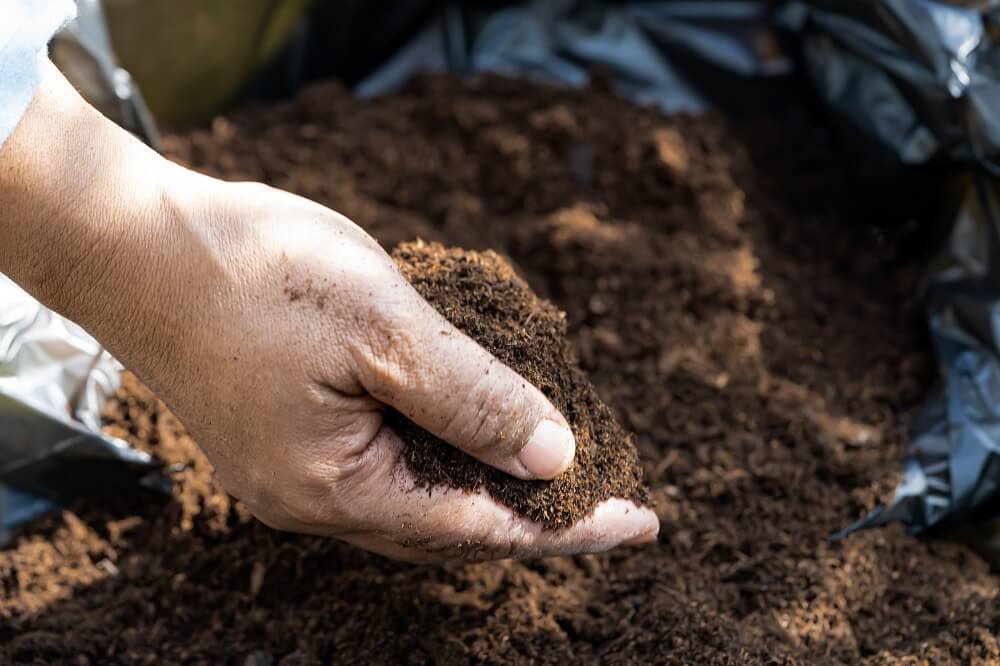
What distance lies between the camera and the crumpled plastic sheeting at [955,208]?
156 centimetres

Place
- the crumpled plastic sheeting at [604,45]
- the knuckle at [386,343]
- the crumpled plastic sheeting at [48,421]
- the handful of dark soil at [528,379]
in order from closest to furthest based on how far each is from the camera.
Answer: the knuckle at [386,343]
the handful of dark soil at [528,379]
the crumpled plastic sheeting at [48,421]
the crumpled plastic sheeting at [604,45]

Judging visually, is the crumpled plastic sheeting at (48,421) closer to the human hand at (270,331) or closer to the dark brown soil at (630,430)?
the dark brown soil at (630,430)

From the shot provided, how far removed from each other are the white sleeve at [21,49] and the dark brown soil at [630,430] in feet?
2.21

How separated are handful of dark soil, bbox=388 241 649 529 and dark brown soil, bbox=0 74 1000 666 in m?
0.23

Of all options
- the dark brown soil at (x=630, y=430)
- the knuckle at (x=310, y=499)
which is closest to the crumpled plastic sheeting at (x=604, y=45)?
the dark brown soil at (x=630, y=430)

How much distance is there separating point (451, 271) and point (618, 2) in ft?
5.01

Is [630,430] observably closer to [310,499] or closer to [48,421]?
[310,499]

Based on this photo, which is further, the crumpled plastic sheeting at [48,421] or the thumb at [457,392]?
the crumpled plastic sheeting at [48,421]

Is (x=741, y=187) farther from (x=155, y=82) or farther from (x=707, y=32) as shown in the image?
(x=155, y=82)

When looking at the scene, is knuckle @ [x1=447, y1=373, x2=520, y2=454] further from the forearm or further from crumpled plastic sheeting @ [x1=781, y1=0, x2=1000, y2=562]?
crumpled plastic sheeting @ [x1=781, y1=0, x2=1000, y2=562]

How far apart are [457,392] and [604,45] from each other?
163 centimetres

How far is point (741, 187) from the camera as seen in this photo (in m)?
2.11

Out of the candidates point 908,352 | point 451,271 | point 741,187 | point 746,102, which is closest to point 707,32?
point 746,102

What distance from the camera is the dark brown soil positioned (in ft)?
4.29
